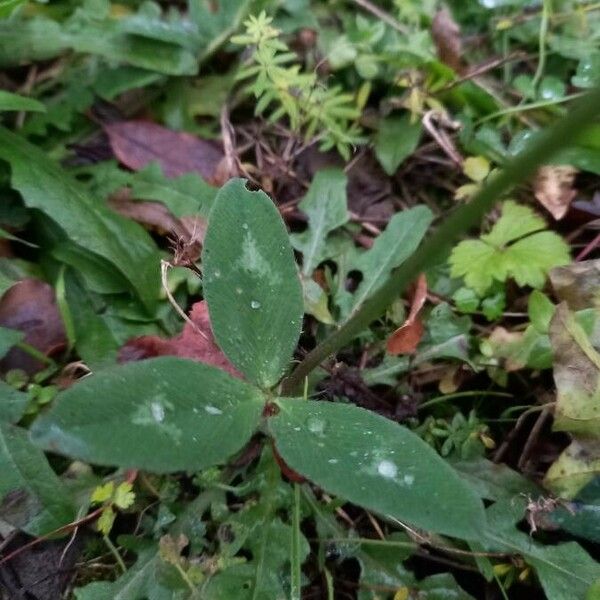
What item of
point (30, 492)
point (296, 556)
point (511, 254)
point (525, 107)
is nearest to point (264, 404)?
point (296, 556)

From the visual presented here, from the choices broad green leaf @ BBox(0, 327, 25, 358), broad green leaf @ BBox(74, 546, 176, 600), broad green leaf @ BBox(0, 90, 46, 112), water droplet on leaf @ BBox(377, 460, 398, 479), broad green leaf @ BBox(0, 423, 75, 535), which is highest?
broad green leaf @ BBox(0, 90, 46, 112)

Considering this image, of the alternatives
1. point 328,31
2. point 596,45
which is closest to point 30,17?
point 328,31

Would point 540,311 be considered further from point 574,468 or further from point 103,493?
point 103,493

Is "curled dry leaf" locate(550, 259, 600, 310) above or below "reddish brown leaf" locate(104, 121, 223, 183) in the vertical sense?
below

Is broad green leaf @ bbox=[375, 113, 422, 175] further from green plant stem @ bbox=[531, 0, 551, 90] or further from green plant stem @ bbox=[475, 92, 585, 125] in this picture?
green plant stem @ bbox=[531, 0, 551, 90]

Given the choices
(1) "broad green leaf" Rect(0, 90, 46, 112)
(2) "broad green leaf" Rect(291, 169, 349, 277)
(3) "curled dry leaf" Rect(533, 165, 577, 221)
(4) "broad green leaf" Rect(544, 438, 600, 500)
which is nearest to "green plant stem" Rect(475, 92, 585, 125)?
(3) "curled dry leaf" Rect(533, 165, 577, 221)

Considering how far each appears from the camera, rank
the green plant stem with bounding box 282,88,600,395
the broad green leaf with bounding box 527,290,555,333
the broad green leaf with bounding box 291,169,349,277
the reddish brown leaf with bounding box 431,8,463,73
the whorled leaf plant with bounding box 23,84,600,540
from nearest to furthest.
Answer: the green plant stem with bounding box 282,88,600,395, the whorled leaf plant with bounding box 23,84,600,540, the broad green leaf with bounding box 527,290,555,333, the broad green leaf with bounding box 291,169,349,277, the reddish brown leaf with bounding box 431,8,463,73
